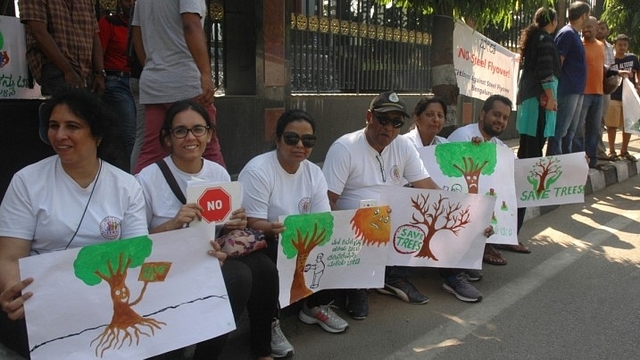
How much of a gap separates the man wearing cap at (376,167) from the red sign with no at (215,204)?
41.5 inches

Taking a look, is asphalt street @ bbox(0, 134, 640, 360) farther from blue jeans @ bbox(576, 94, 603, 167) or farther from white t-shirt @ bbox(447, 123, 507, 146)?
blue jeans @ bbox(576, 94, 603, 167)

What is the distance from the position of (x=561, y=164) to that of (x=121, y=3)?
374 cm

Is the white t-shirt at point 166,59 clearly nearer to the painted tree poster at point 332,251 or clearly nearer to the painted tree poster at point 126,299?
the painted tree poster at point 332,251

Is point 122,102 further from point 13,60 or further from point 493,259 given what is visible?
point 493,259

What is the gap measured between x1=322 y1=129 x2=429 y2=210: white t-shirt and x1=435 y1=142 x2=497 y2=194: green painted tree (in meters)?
0.36

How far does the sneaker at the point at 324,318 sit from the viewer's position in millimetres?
3424

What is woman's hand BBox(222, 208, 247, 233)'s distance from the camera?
282cm

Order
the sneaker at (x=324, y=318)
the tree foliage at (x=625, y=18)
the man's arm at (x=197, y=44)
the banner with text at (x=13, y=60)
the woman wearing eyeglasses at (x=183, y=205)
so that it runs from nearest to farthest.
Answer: the woman wearing eyeglasses at (x=183, y=205) → the sneaker at (x=324, y=318) → the man's arm at (x=197, y=44) → the banner with text at (x=13, y=60) → the tree foliage at (x=625, y=18)

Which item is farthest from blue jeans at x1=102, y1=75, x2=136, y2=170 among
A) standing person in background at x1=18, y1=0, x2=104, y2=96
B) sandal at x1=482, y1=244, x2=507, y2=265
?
sandal at x1=482, y1=244, x2=507, y2=265

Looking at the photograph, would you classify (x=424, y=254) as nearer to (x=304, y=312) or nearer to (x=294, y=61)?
(x=304, y=312)

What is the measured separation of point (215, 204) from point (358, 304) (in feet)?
4.24

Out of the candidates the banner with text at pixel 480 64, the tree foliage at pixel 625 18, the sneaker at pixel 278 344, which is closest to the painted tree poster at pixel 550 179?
the banner with text at pixel 480 64

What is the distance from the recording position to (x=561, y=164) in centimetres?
505

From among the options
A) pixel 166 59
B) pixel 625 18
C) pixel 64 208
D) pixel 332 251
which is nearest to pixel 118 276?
pixel 64 208
